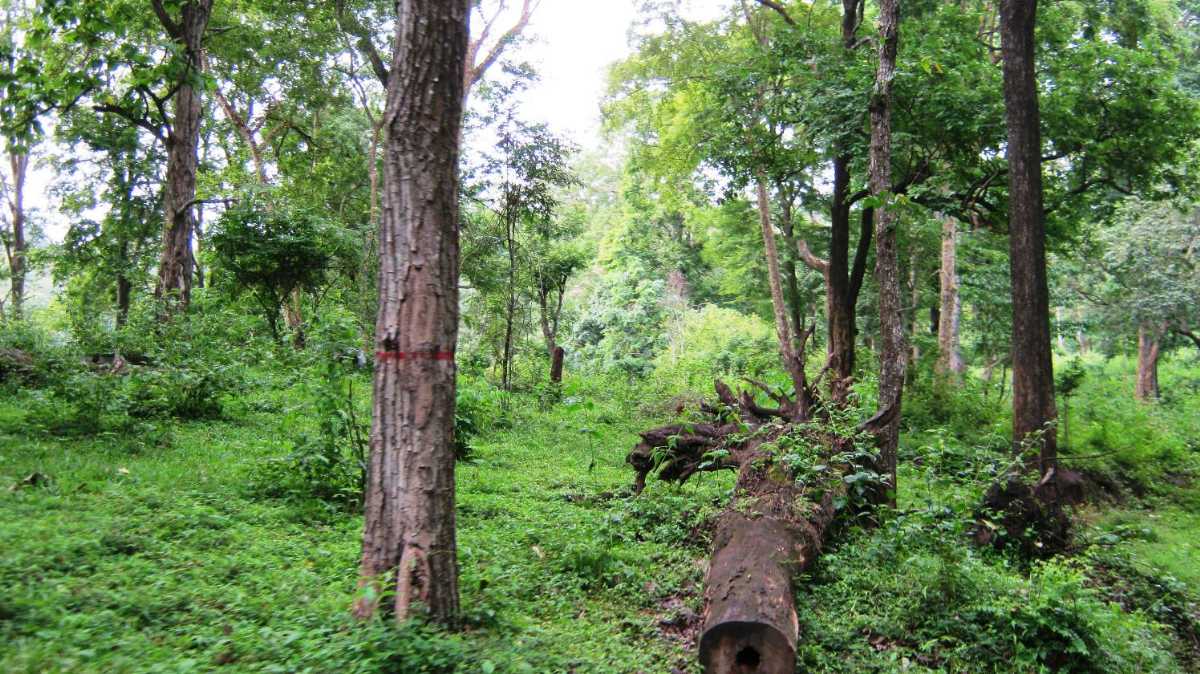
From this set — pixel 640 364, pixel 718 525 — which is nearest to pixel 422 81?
pixel 718 525

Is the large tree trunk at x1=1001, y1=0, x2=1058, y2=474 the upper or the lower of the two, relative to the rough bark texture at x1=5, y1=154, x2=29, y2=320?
lower

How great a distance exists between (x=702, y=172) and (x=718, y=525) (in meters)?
12.3

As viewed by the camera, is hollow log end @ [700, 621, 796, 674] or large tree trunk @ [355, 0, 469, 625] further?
hollow log end @ [700, 621, 796, 674]

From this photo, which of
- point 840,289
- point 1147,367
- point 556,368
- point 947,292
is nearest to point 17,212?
point 556,368

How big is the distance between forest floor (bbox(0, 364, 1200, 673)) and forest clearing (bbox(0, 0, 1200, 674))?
30 mm

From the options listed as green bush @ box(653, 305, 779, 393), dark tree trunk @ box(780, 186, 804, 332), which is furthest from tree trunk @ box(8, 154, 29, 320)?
dark tree trunk @ box(780, 186, 804, 332)

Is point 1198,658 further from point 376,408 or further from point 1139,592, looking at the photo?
point 376,408

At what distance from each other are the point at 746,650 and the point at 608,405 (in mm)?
11573

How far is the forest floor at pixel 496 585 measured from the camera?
3.26 m

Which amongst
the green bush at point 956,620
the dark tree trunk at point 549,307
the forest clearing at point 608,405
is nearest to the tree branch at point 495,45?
the forest clearing at point 608,405

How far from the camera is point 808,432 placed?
685 centimetres

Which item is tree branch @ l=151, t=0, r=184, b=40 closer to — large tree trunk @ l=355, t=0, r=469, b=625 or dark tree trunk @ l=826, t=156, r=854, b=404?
large tree trunk @ l=355, t=0, r=469, b=625

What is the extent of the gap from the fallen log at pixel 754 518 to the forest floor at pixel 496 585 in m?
0.32

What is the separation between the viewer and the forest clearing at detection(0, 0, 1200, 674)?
3746 millimetres
